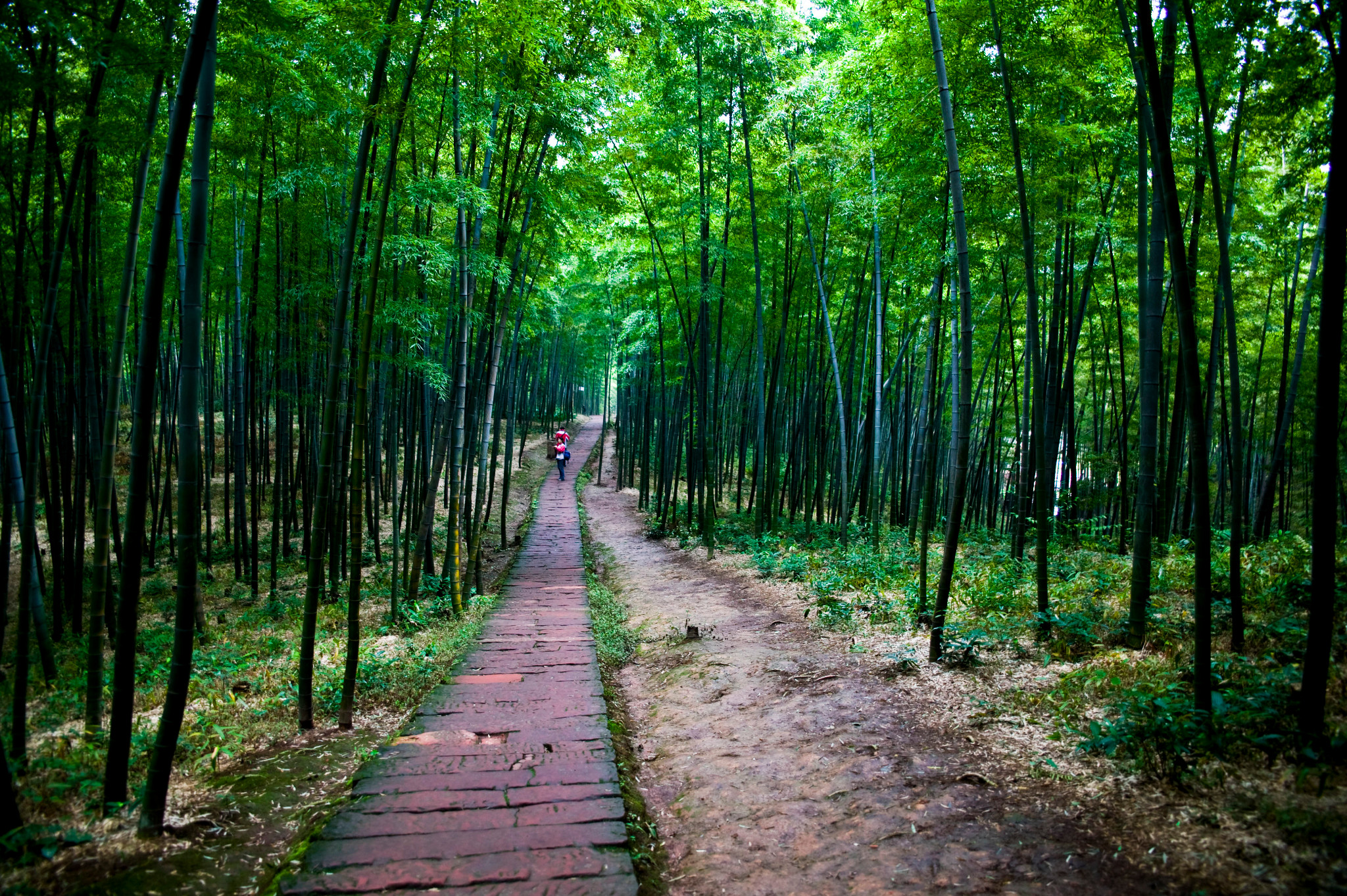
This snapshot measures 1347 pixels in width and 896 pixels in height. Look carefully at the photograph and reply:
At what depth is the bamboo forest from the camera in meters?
2.27

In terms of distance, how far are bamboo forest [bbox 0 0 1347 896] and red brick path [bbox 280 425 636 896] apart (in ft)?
0.08

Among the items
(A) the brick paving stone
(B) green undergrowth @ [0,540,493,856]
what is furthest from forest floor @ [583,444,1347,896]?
(B) green undergrowth @ [0,540,493,856]

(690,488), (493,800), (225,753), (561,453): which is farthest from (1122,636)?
(561,453)

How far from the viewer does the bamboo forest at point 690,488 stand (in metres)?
2.27

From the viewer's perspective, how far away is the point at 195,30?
206cm

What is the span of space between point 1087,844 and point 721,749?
1.57m

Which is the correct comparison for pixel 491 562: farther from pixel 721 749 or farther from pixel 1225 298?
pixel 1225 298

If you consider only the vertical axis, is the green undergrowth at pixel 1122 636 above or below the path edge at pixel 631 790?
above

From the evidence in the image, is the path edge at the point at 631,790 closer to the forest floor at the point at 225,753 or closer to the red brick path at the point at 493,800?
the red brick path at the point at 493,800

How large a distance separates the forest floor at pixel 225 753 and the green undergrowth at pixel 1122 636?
2.96 metres

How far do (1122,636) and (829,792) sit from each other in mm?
2208

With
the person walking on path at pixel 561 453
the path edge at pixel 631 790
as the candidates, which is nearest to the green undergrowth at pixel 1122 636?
the path edge at pixel 631 790

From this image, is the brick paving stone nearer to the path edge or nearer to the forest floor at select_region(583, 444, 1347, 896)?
the path edge

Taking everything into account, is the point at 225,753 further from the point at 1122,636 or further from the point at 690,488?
the point at 690,488
